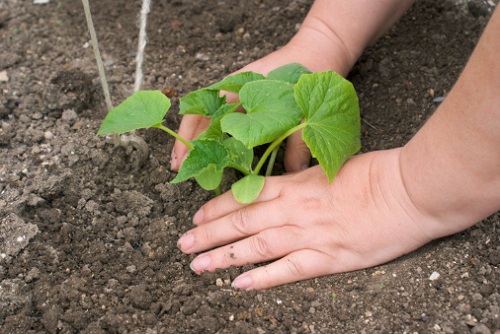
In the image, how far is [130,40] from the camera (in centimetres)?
228

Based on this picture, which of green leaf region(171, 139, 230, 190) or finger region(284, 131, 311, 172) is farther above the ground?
green leaf region(171, 139, 230, 190)

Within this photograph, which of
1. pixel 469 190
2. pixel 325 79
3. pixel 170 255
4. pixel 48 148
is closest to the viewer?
pixel 469 190

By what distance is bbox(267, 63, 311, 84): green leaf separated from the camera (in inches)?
66.2

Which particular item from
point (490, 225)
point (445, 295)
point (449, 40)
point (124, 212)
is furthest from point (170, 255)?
point (449, 40)

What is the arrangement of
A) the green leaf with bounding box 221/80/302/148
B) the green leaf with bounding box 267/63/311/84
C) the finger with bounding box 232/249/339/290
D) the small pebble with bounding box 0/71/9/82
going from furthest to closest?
the small pebble with bounding box 0/71/9/82, the green leaf with bounding box 267/63/311/84, the finger with bounding box 232/249/339/290, the green leaf with bounding box 221/80/302/148

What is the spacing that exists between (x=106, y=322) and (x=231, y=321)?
28cm

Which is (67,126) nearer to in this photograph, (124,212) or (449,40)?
(124,212)

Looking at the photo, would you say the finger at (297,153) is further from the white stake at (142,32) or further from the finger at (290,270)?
the white stake at (142,32)

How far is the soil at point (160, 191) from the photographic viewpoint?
1.49 metres

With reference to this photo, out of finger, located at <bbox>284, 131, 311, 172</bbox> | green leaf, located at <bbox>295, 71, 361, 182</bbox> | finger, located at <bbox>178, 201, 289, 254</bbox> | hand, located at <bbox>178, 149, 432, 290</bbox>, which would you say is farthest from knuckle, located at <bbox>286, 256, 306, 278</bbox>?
finger, located at <bbox>284, 131, 311, 172</bbox>

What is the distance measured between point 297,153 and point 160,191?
389 millimetres

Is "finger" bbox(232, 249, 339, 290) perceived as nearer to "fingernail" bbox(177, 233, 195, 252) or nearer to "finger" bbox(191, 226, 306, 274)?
"finger" bbox(191, 226, 306, 274)

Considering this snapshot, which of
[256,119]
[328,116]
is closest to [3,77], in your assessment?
[256,119]

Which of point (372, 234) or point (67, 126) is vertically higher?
point (372, 234)
